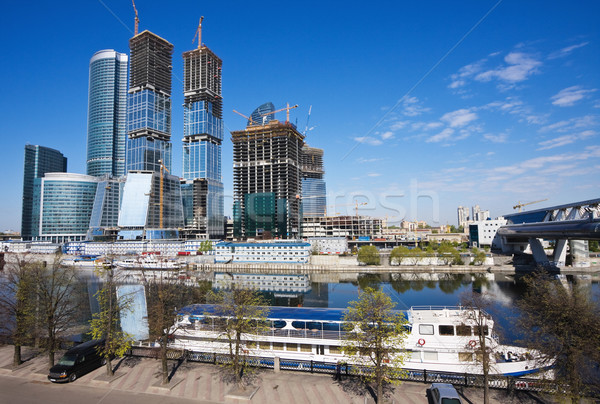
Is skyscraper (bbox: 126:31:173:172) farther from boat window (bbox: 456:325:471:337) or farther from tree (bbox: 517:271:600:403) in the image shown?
tree (bbox: 517:271:600:403)

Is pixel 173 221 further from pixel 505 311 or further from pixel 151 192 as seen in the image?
pixel 505 311

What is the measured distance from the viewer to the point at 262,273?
3543 inches

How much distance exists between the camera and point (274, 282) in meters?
76.5

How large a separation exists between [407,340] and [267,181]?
151 m

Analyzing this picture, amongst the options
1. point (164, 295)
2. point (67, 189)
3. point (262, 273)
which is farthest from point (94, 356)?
point (67, 189)

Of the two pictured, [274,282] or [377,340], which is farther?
[274,282]

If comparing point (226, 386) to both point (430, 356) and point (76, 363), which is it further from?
point (430, 356)

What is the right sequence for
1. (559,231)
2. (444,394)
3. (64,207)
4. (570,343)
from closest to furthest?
(444,394) → (570,343) → (559,231) → (64,207)

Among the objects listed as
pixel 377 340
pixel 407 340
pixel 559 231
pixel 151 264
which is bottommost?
pixel 151 264

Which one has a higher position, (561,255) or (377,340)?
(377,340)

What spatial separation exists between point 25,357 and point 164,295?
9802mm

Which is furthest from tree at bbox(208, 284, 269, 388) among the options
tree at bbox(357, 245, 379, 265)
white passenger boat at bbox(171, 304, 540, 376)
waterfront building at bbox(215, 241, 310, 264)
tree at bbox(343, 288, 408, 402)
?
tree at bbox(357, 245, 379, 265)

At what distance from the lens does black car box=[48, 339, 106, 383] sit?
Answer: 1587 centimetres

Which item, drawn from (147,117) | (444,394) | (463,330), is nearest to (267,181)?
(147,117)
